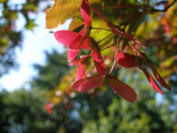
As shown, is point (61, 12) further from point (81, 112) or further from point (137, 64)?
point (81, 112)

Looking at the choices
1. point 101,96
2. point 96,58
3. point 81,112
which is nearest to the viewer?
point 96,58

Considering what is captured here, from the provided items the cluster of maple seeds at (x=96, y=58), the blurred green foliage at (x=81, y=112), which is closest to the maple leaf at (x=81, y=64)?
the cluster of maple seeds at (x=96, y=58)

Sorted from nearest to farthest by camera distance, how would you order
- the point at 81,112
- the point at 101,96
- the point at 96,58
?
the point at 96,58 < the point at 101,96 < the point at 81,112

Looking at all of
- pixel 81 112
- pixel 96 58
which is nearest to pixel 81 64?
pixel 96 58

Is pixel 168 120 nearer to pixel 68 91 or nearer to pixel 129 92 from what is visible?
pixel 68 91

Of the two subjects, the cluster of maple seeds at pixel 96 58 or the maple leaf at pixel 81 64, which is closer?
the cluster of maple seeds at pixel 96 58

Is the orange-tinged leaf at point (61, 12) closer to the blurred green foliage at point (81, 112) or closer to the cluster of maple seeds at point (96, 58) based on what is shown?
the cluster of maple seeds at point (96, 58)

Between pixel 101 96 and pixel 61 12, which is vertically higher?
pixel 61 12

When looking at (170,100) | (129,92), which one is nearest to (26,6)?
(129,92)
